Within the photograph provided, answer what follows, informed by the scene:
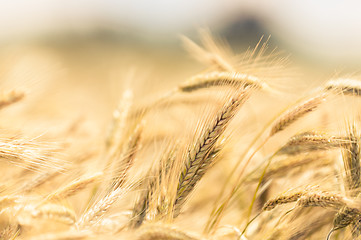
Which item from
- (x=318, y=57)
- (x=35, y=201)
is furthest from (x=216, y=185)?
(x=318, y=57)

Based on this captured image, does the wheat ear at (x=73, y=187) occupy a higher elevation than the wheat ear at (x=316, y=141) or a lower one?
lower

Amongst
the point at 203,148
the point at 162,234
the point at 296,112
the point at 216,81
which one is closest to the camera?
the point at 162,234

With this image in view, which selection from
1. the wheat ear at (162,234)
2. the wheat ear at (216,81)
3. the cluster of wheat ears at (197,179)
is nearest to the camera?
the wheat ear at (162,234)

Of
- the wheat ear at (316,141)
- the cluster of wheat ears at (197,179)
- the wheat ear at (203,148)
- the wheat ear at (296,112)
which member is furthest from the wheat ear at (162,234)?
the wheat ear at (296,112)

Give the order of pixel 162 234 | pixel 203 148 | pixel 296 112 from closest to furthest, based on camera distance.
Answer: pixel 162 234 → pixel 203 148 → pixel 296 112

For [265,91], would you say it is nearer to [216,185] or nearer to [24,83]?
[216,185]

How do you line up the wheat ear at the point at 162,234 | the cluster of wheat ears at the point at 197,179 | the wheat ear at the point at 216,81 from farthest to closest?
the wheat ear at the point at 216,81 < the cluster of wheat ears at the point at 197,179 < the wheat ear at the point at 162,234

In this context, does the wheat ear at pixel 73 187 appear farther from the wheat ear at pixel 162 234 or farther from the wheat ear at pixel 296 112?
the wheat ear at pixel 296 112

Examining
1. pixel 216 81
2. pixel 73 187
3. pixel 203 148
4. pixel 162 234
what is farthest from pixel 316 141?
pixel 73 187

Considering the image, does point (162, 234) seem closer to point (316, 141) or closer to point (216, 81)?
point (316, 141)

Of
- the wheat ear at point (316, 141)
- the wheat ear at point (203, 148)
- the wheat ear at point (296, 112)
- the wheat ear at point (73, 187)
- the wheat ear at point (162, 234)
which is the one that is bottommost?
the wheat ear at point (73, 187)

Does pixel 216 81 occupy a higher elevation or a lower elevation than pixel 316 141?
higher
